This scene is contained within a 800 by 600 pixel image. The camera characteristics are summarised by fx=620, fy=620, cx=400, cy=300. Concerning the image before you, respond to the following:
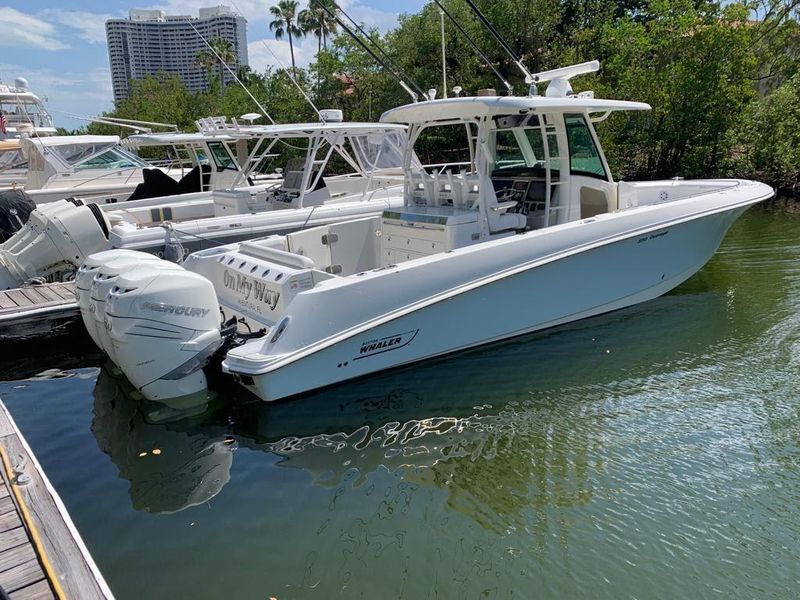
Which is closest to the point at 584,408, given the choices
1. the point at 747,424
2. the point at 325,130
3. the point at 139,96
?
the point at 747,424

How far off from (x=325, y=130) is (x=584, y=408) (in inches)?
234

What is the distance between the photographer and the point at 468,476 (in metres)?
4.36

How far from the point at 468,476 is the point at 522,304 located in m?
2.29

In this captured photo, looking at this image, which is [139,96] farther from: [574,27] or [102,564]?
[102,564]

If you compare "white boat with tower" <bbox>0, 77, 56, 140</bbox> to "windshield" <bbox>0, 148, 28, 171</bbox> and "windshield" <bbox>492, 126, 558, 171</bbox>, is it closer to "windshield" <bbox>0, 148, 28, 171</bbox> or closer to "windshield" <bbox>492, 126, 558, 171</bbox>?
"windshield" <bbox>0, 148, 28, 171</bbox>

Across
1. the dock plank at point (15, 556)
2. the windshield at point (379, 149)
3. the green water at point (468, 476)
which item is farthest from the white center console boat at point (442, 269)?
the windshield at point (379, 149)

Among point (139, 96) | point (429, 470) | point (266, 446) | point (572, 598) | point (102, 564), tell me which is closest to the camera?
point (572, 598)

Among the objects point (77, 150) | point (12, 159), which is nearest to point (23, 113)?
point (12, 159)

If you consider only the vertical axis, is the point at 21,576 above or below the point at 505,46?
below

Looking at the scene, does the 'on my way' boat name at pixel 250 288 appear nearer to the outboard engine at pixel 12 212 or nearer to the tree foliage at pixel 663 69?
the outboard engine at pixel 12 212

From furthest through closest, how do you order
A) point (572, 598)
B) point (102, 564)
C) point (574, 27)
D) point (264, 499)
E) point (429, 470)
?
point (574, 27) < point (429, 470) < point (264, 499) < point (102, 564) < point (572, 598)

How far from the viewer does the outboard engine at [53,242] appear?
782cm

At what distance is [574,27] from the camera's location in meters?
22.2

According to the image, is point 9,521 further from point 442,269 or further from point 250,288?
point 442,269
